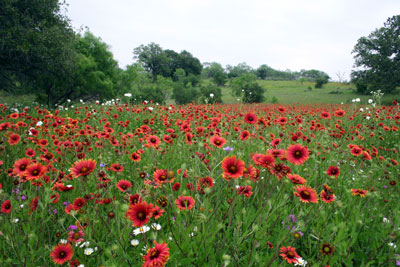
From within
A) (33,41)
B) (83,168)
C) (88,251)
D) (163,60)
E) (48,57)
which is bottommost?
(88,251)

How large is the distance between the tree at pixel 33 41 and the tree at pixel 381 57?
1036 inches

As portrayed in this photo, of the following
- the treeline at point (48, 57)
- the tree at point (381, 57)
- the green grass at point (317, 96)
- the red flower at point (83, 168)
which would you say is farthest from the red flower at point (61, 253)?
the tree at point (381, 57)

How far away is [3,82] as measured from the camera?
1159 centimetres

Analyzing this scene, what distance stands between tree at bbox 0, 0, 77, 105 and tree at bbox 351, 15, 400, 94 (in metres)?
26.3

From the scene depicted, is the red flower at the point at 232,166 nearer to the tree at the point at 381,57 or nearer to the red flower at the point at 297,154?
the red flower at the point at 297,154

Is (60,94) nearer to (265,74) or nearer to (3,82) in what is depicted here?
(3,82)

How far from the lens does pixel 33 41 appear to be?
974 cm

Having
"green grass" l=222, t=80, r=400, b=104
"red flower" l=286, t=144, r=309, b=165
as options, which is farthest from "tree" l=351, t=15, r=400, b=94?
"red flower" l=286, t=144, r=309, b=165

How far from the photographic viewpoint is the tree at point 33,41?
30.3ft

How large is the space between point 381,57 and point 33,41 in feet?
93.9

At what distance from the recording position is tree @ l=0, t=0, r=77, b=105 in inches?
364

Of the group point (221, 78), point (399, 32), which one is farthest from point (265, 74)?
point (399, 32)

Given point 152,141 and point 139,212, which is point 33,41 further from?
point 139,212

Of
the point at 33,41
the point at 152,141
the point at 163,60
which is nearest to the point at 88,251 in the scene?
the point at 152,141
